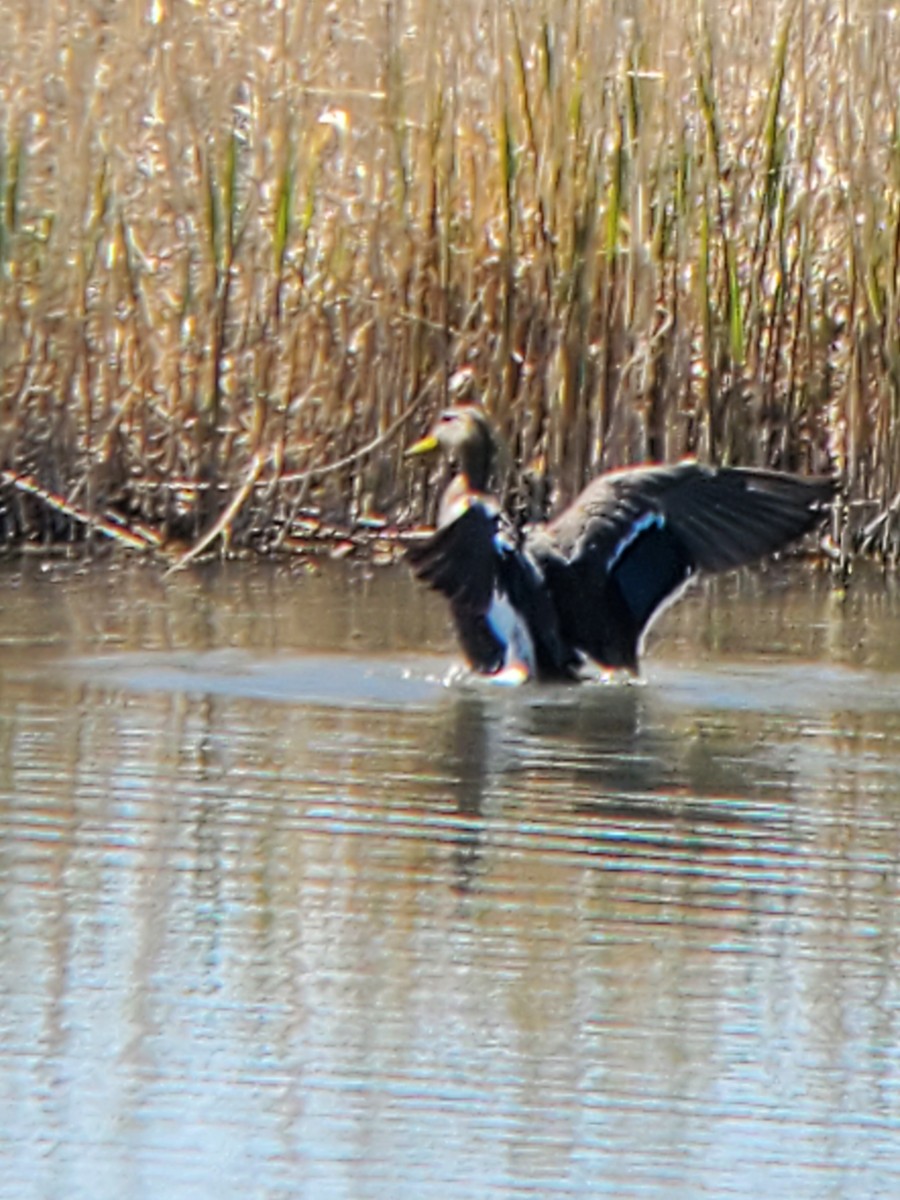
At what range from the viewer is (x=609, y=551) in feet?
21.3

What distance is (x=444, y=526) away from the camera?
6113 millimetres

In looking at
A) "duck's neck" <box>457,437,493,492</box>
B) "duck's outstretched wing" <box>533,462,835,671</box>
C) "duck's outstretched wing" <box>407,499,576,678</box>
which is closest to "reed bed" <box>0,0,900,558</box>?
"duck's neck" <box>457,437,493,492</box>

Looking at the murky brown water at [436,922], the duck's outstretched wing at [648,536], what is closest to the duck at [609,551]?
the duck's outstretched wing at [648,536]

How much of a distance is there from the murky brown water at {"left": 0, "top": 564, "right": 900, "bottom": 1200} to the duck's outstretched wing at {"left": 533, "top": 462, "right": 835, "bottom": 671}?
19 cm

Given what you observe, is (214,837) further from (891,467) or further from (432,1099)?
(891,467)

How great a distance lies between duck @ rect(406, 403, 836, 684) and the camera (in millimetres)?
6426

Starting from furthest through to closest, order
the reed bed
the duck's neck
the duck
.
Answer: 1. the reed bed
2. the duck's neck
3. the duck

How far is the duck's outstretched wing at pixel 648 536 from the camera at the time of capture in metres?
6.49

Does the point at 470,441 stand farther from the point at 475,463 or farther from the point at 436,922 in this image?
the point at 436,922

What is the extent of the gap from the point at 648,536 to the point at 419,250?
178 cm

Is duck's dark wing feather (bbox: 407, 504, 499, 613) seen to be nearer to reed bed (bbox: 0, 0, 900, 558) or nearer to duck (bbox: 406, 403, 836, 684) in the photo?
duck (bbox: 406, 403, 836, 684)

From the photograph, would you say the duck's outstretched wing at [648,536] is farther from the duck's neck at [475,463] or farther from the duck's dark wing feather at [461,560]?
the duck's dark wing feather at [461,560]

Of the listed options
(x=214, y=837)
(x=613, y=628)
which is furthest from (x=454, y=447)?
(x=214, y=837)

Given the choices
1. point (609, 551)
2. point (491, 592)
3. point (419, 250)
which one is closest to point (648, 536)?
point (609, 551)
